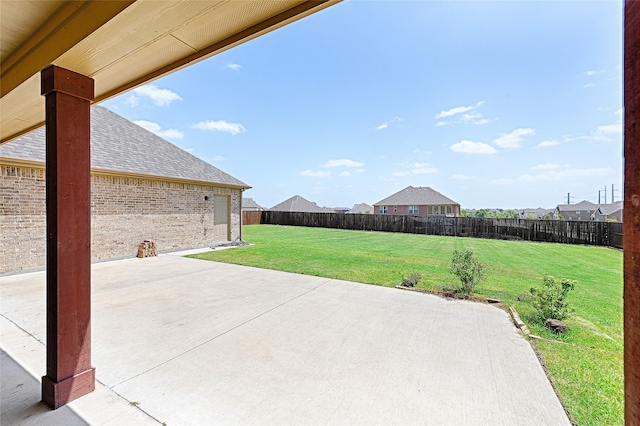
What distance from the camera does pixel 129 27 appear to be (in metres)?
1.90

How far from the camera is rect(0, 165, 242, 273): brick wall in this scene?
7246mm

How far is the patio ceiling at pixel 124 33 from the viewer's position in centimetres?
177

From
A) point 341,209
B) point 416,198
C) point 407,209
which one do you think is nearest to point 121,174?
point 407,209

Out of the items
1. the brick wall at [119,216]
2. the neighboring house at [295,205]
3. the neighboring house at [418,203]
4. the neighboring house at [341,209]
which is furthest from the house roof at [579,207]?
the brick wall at [119,216]

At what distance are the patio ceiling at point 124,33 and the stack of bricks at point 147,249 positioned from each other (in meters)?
8.01

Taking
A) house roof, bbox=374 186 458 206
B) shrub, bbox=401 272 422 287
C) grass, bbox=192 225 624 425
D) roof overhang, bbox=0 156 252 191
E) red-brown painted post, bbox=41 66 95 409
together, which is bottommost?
grass, bbox=192 225 624 425

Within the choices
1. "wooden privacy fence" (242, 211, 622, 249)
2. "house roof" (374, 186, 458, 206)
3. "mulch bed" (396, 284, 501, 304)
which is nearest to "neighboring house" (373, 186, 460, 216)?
"house roof" (374, 186, 458, 206)

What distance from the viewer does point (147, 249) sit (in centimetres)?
993

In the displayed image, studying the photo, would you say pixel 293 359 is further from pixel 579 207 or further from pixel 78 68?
pixel 579 207

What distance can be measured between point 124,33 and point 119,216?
9354mm

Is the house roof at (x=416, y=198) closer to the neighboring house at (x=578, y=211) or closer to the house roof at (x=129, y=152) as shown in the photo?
the neighboring house at (x=578, y=211)

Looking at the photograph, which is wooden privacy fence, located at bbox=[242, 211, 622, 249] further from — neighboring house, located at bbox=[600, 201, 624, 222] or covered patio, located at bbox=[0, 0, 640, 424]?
neighboring house, located at bbox=[600, 201, 624, 222]

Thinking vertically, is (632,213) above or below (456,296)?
above

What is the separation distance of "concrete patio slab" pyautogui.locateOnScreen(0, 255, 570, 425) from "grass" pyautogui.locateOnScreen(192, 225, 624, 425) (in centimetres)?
30
